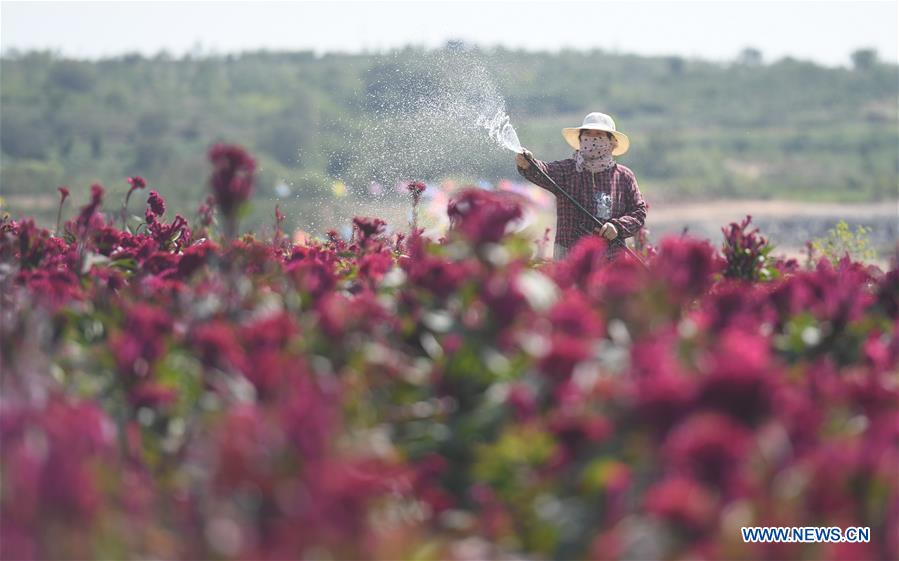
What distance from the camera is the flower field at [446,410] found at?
1528mm

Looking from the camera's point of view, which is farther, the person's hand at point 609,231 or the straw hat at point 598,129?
the straw hat at point 598,129

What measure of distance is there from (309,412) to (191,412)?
73 cm

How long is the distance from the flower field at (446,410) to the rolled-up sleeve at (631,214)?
2533mm

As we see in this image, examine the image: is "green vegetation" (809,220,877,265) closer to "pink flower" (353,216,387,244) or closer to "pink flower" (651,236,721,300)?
"pink flower" (353,216,387,244)

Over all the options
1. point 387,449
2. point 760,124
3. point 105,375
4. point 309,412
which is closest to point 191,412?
point 105,375

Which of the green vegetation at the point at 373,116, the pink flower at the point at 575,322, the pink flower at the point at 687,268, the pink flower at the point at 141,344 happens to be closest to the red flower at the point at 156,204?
the pink flower at the point at 141,344

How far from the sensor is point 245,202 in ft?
8.13

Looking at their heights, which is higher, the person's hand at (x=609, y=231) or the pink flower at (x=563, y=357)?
the pink flower at (x=563, y=357)

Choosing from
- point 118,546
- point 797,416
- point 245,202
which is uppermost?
point 245,202

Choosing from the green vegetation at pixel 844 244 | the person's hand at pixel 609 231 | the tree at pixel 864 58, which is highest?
the tree at pixel 864 58

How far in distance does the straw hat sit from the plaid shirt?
166 mm

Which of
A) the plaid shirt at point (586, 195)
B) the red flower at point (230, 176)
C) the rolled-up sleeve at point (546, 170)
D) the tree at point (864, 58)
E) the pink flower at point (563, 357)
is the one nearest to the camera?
the pink flower at point (563, 357)

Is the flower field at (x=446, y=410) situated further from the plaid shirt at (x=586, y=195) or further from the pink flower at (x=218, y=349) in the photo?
the plaid shirt at (x=586, y=195)

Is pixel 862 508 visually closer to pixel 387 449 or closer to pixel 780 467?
pixel 780 467
